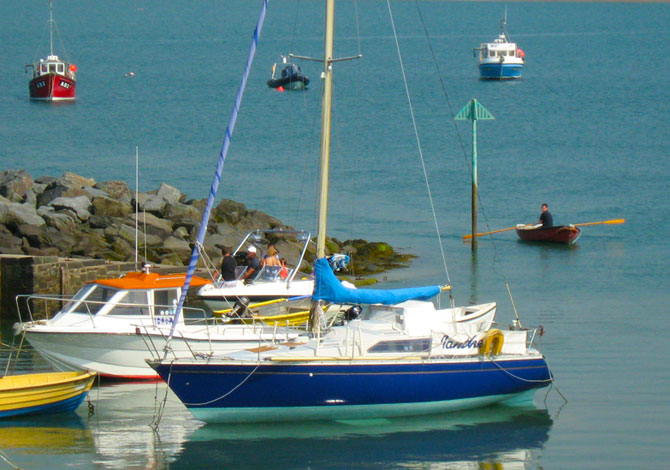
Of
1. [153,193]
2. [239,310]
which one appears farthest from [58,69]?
[239,310]

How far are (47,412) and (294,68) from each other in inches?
3044

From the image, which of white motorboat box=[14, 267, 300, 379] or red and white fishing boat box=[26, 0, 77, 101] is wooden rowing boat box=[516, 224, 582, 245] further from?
red and white fishing boat box=[26, 0, 77, 101]

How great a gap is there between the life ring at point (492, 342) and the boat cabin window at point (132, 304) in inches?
256

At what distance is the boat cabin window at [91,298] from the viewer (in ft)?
72.0

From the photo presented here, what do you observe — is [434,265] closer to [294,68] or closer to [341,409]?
[341,409]

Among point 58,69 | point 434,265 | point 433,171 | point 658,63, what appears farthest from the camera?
point 658,63

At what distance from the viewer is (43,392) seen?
19859 mm

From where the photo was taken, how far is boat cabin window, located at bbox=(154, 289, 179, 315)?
22172mm

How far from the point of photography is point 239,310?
956 inches

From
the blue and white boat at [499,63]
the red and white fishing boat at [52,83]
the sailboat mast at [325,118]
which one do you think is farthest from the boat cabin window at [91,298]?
the blue and white boat at [499,63]

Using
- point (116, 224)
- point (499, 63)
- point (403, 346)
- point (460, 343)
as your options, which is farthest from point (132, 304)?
point (499, 63)

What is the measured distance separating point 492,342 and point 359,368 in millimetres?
2570

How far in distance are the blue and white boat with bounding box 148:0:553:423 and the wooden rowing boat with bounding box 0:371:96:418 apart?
1755 mm

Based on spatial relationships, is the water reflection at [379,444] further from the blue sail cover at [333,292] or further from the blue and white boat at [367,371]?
the blue sail cover at [333,292]
